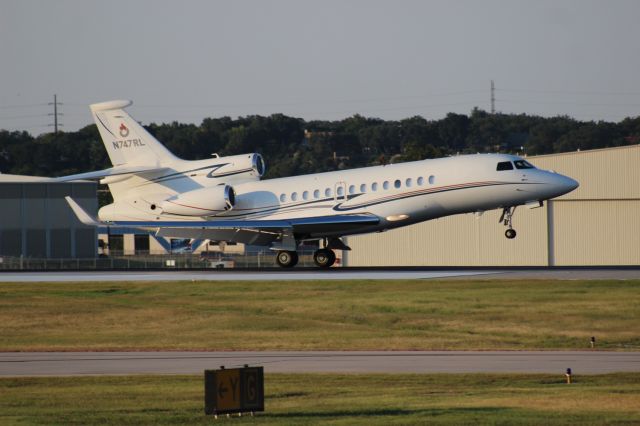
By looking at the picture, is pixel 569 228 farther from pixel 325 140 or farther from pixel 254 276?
pixel 325 140

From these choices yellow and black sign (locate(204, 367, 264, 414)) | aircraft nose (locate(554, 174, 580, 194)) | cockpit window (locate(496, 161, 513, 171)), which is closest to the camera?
yellow and black sign (locate(204, 367, 264, 414))

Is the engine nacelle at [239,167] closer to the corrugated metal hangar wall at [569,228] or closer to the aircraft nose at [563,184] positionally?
the aircraft nose at [563,184]

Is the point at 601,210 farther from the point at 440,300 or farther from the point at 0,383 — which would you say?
the point at 0,383

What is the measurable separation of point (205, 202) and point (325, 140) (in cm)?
11404

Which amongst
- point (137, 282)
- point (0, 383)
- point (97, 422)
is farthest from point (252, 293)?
point (97, 422)

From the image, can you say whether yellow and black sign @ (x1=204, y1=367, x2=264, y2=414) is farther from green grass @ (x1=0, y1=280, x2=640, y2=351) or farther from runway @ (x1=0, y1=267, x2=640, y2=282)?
runway @ (x1=0, y1=267, x2=640, y2=282)

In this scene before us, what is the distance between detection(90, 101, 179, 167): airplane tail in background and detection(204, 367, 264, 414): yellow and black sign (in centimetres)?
3556

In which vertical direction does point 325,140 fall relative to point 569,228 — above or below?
above

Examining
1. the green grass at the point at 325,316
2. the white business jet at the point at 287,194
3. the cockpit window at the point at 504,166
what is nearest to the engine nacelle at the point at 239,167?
the white business jet at the point at 287,194

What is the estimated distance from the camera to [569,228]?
204ft

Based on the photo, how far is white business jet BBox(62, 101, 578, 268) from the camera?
1844 inches

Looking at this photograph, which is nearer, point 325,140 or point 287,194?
point 287,194

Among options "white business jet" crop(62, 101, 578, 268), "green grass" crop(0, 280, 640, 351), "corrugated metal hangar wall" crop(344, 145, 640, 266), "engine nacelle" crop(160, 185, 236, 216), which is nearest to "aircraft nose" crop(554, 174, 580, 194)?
"white business jet" crop(62, 101, 578, 268)

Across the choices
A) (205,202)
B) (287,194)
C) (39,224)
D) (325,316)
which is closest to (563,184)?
(287,194)
